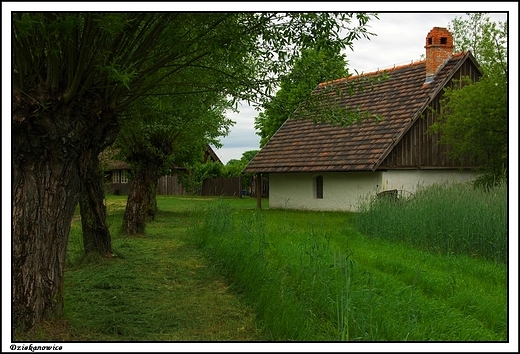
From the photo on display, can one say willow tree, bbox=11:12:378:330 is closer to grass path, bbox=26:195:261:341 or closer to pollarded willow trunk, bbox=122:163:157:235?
grass path, bbox=26:195:261:341

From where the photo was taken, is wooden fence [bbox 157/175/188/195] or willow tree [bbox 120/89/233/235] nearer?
willow tree [bbox 120/89/233/235]

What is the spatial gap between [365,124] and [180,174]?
7855 millimetres

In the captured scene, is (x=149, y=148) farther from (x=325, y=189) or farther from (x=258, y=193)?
(x=258, y=193)

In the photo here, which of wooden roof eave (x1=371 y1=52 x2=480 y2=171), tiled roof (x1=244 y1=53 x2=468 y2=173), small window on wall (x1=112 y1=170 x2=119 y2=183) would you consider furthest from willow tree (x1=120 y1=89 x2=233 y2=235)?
small window on wall (x1=112 y1=170 x2=119 y2=183)

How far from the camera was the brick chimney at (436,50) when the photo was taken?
2548 cm

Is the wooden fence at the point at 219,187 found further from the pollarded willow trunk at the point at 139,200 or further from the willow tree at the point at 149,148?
the pollarded willow trunk at the point at 139,200

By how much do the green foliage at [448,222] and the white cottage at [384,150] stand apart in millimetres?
8489

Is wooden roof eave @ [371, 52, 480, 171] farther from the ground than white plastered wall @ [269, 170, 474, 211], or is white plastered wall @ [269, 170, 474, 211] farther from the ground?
wooden roof eave @ [371, 52, 480, 171]

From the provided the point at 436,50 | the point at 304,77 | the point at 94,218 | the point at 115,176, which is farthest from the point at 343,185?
the point at 115,176

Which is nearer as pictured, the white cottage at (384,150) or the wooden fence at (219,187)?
the white cottage at (384,150)

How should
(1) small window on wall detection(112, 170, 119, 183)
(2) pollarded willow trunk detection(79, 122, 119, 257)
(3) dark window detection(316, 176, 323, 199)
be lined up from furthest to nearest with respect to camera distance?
(1) small window on wall detection(112, 170, 119, 183)
(3) dark window detection(316, 176, 323, 199)
(2) pollarded willow trunk detection(79, 122, 119, 257)

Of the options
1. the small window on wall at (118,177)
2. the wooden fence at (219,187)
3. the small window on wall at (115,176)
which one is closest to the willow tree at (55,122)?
the wooden fence at (219,187)

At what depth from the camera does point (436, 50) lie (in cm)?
2548

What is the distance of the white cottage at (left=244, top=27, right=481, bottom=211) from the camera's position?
23.8m
